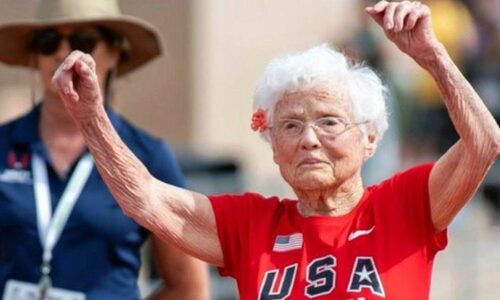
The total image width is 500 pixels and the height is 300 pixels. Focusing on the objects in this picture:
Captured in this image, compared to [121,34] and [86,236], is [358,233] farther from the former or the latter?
[121,34]

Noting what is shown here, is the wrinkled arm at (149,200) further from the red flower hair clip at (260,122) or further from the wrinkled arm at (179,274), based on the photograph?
the wrinkled arm at (179,274)

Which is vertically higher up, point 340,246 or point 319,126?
point 319,126

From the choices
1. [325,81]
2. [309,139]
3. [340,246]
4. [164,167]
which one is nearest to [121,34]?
[164,167]

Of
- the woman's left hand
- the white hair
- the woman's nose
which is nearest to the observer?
the woman's left hand

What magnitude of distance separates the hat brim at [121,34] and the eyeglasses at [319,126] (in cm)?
170

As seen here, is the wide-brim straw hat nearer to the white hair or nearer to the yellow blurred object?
the white hair

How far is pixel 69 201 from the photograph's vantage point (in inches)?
274

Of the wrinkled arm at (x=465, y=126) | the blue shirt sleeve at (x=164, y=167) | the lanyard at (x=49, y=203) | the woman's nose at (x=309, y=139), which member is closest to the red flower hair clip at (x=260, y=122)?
the woman's nose at (x=309, y=139)

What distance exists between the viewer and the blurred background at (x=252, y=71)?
14898mm

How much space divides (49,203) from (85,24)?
738 millimetres

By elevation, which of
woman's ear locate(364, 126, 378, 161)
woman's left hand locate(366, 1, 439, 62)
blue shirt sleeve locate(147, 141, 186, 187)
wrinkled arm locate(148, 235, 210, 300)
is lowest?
wrinkled arm locate(148, 235, 210, 300)

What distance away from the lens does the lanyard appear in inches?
271

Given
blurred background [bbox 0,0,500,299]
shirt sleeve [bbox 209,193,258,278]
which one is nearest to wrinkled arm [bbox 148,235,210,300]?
shirt sleeve [bbox 209,193,258,278]

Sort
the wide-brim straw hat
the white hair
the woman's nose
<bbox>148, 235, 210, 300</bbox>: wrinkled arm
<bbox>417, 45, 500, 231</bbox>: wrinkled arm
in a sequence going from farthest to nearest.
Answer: the wide-brim straw hat, <bbox>148, 235, 210, 300</bbox>: wrinkled arm, the white hair, the woman's nose, <bbox>417, 45, 500, 231</bbox>: wrinkled arm
